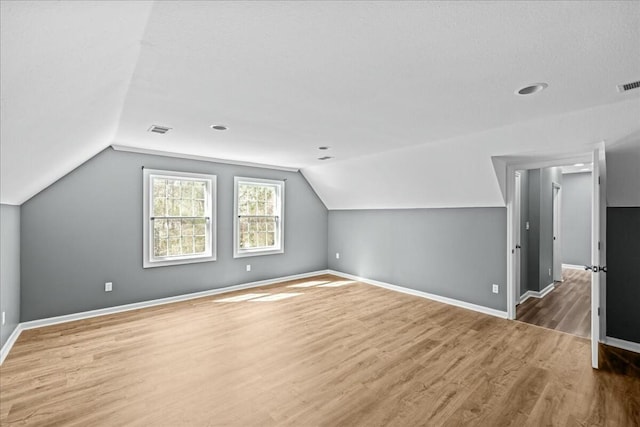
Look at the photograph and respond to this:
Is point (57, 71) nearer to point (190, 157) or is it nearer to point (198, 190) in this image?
point (190, 157)

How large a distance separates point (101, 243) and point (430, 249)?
4.91 m

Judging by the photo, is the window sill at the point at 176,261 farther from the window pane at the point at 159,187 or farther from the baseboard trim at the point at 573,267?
the baseboard trim at the point at 573,267

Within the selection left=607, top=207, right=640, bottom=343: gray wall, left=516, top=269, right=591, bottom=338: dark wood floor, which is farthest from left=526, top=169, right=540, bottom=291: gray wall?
left=607, top=207, right=640, bottom=343: gray wall

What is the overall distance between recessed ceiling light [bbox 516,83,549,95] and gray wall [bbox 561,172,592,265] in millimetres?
6390

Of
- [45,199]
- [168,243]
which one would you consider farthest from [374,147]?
[45,199]

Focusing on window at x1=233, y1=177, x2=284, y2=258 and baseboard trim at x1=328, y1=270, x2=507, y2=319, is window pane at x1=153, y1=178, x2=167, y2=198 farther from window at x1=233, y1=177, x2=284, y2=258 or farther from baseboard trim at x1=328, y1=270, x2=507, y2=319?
baseboard trim at x1=328, y1=270, x2=507, y2=319

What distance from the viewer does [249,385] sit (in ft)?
7.91

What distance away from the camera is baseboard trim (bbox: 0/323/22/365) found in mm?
2816

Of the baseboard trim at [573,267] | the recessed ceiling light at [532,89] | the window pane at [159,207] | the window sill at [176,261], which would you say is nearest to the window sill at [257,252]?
the window sill at [176,261]

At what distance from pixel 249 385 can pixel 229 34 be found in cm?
250

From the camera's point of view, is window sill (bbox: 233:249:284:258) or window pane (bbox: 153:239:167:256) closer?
window pane (bbox: 153:239:167:256)

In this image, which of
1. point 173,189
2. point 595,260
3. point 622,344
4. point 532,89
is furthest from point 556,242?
point 173,189

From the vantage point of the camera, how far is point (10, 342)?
3.08 m

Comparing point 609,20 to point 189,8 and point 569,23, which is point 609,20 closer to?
point 569,23
